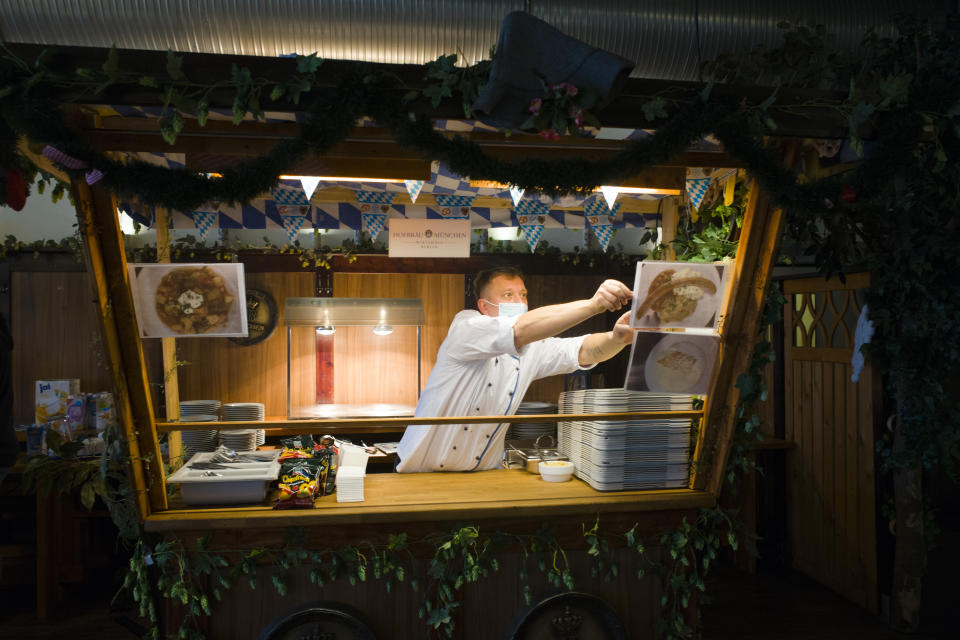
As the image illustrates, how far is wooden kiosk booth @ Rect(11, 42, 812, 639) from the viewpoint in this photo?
270 cm

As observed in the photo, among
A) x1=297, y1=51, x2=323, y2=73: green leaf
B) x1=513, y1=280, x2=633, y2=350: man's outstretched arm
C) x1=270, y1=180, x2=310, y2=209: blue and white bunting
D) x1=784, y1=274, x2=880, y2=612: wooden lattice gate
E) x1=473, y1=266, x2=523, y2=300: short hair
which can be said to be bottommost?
x1=784, y1=274, x2=880, y2=612: wooden lattice gate

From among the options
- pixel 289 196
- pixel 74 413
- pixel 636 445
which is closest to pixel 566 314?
pixel 636 445

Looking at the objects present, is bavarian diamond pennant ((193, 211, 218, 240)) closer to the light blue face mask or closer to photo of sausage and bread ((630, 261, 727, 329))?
the light blue face mask

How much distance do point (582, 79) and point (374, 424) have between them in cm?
Answer: 160

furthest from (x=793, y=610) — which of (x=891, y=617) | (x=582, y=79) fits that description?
(x=582, y=79)

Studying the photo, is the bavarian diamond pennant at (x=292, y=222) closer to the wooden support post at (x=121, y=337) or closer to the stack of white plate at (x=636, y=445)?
the wooden support post at (x=121, y=337)

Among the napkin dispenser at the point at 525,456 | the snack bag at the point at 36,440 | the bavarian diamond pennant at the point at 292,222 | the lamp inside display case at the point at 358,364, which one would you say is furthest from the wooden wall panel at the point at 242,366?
the napkin dispenser at the point at 525,456

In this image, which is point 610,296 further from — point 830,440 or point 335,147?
point 830,440

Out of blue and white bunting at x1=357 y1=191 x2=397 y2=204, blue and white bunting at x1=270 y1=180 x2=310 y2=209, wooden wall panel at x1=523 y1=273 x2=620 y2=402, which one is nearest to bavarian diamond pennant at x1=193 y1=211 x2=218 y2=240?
blue and white bunting at x1=270 y1=180 x2=310 y2=209

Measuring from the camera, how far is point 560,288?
6.10m

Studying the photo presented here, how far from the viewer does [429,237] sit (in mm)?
3902

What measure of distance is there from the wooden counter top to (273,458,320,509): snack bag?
0.03 m

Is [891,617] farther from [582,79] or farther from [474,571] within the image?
[582,79]

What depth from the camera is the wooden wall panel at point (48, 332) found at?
238 inches
